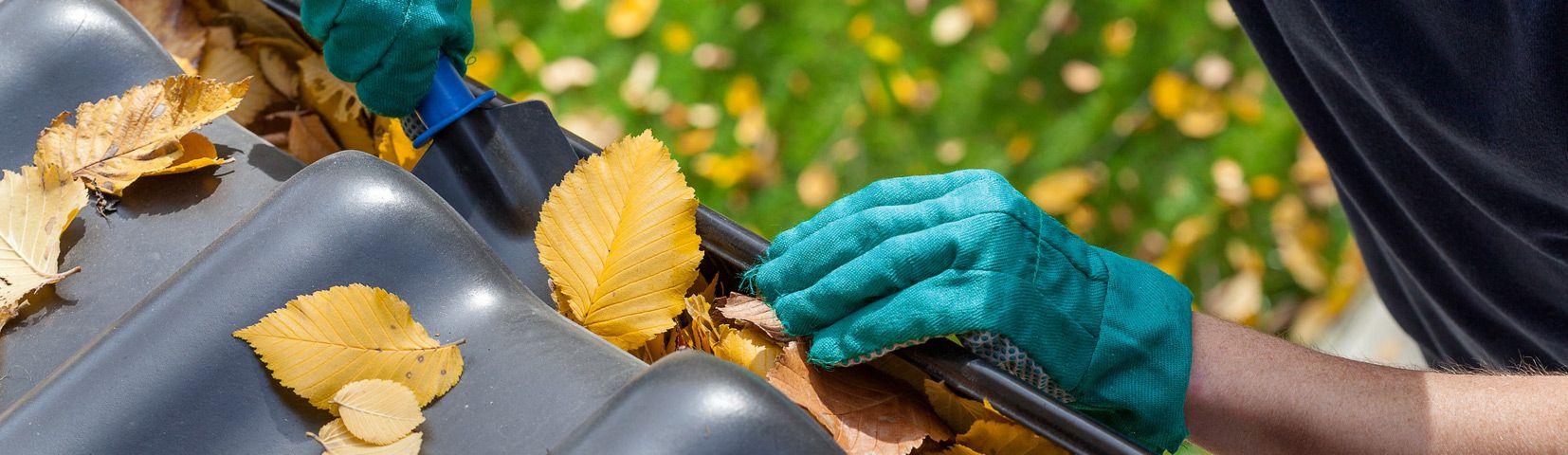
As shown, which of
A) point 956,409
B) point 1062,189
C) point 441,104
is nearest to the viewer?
point 956,409

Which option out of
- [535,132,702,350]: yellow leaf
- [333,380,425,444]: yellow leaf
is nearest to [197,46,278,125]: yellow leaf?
[535,132,702,350]: yellow leaf

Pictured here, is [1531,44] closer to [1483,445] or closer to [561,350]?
[1483,445]

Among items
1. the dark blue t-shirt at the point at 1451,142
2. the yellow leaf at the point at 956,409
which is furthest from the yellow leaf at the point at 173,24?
the dark blue t-shirt at the point at 1451,142

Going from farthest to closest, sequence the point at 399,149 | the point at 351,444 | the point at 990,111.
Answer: the point at 990,111 < the point at 399,149 < the point at 351,444

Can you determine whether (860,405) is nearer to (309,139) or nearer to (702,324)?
(702,324)

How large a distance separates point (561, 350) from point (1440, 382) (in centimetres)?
93

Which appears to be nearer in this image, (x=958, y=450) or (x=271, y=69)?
(x=958, y=450)

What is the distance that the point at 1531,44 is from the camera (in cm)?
111

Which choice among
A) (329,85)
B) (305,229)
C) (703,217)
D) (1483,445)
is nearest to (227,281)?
(305,229)

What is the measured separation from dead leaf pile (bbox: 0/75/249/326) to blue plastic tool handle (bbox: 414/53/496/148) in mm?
185

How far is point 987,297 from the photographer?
97 centimetres

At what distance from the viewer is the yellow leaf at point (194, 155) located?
1081mm

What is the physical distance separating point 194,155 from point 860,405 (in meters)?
0.73

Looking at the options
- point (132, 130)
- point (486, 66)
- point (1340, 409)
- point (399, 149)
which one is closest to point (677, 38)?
point (486, 66)
